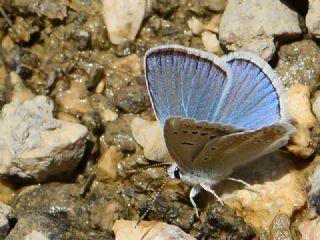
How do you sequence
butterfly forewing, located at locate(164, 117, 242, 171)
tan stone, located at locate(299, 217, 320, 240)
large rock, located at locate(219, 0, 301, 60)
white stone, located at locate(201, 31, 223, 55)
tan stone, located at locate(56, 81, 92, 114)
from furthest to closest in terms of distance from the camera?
tan stone, located at locate(56, 81, 92, 114), white stone, located at locate(201, 31, 223, 55), large rock, located at locate(219, 0, 301, 60), tan stone, located at locate(299, 217, 320, 240), butterfly forewing, located at locate(164, 117, 242, 171)

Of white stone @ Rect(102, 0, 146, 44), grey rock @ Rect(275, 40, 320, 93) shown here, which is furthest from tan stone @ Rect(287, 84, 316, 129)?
white stone @ Rect(102, 0, 146, 44)

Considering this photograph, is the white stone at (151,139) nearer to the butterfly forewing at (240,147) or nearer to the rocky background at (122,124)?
the rocky background at (122,124)

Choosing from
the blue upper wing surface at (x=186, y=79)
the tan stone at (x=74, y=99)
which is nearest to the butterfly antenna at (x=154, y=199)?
the blue upper wing surface at (x=186, y=79)

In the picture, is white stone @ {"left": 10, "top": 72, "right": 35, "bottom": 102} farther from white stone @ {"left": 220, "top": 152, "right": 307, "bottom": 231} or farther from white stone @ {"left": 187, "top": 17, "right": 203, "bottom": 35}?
white stone @ {"left": 220, "top": 152, "right": 307, "bottom": 231}

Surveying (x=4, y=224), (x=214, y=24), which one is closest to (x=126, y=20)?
(x=214, y=24)

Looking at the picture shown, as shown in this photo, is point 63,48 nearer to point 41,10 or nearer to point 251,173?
point 41,10

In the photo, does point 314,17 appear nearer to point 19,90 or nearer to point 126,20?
point 126,20
